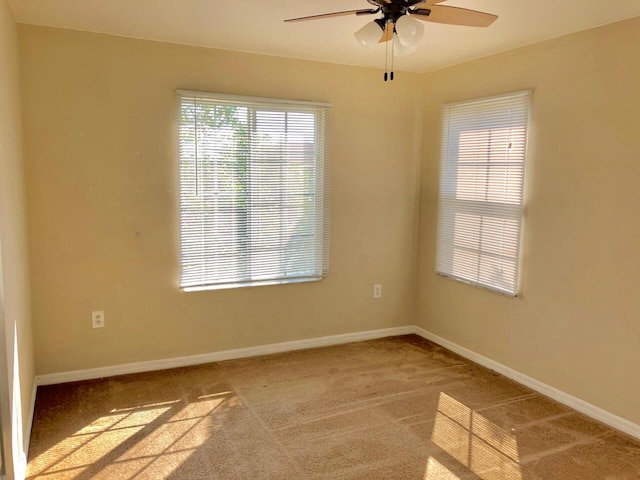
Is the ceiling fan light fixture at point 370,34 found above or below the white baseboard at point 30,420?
above

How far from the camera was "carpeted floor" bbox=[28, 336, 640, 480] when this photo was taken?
242 centimetres

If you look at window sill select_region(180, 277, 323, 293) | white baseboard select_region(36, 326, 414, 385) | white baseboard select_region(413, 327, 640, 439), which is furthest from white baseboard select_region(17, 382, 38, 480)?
white baseboard select_region(413, 327, 640, 439)

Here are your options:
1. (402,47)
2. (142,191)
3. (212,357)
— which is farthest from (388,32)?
(212,357)

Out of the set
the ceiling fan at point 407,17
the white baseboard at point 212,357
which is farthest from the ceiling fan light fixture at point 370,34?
the white baseboard at point 212,357

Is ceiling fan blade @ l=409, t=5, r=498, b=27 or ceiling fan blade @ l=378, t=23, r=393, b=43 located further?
ceiling fan blade @ l=378, t=23, r=393, b=43

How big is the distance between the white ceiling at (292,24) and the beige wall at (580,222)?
0.17 metres

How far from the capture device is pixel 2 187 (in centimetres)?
211

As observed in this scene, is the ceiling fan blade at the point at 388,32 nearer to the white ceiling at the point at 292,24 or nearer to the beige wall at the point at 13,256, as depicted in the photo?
the white ceiling at the point at 292,24

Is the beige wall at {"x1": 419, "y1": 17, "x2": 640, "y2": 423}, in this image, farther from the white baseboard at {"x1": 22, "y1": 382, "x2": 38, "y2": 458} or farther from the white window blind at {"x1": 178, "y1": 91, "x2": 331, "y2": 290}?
the white baseboard at {"x1": 22, "y1": 382, "x2": 38, "y2": 458}

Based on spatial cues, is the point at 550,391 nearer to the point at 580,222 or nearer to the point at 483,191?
the point at 580,222

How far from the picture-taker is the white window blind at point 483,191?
3.39 meters

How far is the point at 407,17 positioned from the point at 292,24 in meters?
1.04

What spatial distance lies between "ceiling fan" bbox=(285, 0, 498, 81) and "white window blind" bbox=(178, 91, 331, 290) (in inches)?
58.7

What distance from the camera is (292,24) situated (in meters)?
2.90
